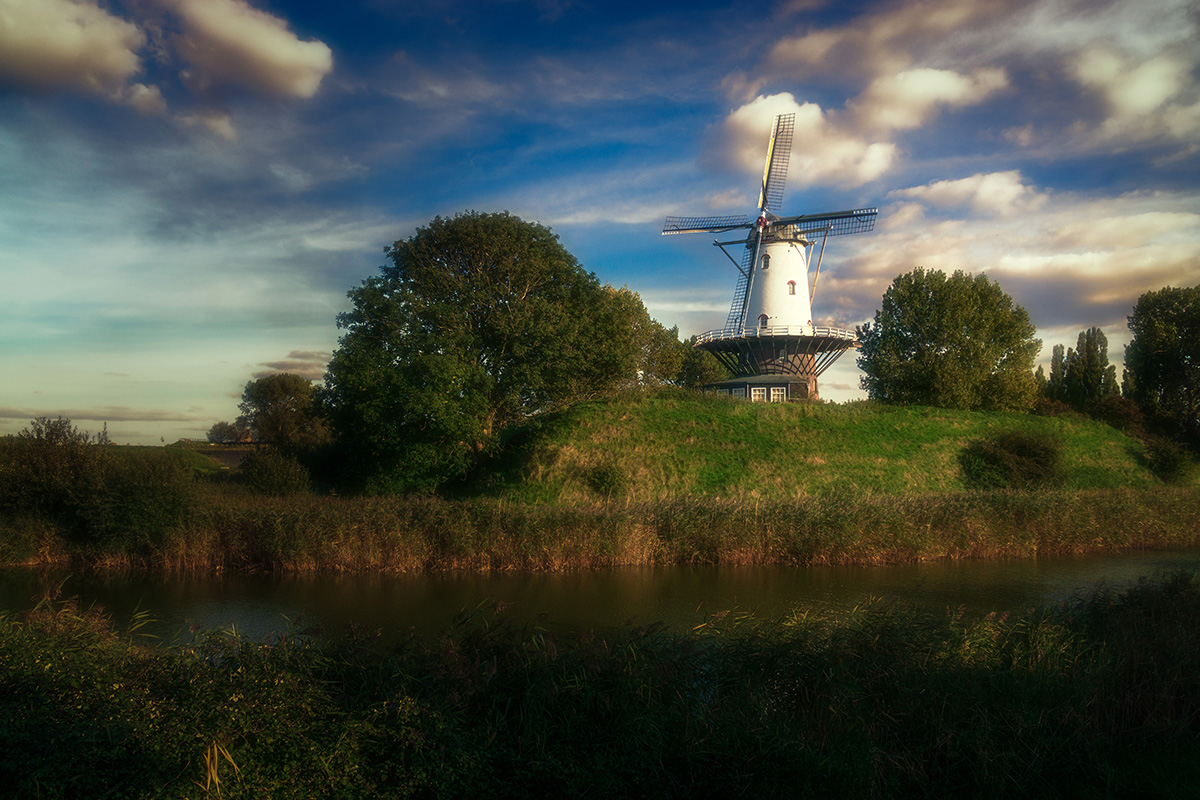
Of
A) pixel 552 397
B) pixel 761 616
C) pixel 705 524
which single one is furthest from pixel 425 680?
pixel 552 397

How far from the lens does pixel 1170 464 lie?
32625 mm

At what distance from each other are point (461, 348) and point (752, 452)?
37.5ft

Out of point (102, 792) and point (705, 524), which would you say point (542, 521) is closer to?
point (705, 524)

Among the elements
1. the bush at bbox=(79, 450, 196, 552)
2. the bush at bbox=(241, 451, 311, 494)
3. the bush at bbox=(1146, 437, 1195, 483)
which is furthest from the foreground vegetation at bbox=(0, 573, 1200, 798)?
the bush at bbox=(1146, 437, 1195, 483)

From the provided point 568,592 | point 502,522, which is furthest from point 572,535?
point 568,592

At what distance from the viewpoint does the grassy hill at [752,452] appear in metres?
24.8

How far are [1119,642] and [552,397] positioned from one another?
21713 millimetres

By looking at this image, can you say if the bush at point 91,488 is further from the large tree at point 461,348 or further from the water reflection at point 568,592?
the large tree at point 461,348

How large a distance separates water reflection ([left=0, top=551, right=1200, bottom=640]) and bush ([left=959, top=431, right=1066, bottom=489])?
10.8 meters

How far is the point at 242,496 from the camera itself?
18.7 m

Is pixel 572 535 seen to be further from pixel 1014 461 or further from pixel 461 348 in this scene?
pixel 1014 461

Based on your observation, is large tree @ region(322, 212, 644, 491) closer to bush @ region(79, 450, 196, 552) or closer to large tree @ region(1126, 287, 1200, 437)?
bush @ region(79, 450, 196, 552)

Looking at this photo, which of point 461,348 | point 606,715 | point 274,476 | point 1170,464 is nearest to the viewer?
point 606,715

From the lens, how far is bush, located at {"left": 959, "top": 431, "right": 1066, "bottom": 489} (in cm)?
2769
